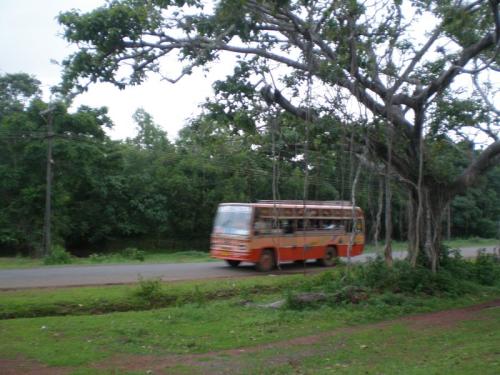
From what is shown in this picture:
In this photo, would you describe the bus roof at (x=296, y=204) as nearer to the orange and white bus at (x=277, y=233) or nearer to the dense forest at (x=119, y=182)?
the orange and white bus at (x=277, y=233)

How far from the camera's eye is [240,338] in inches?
388

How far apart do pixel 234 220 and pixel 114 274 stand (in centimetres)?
450

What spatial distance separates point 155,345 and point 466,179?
1018 cm

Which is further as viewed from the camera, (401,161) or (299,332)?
(401,161)

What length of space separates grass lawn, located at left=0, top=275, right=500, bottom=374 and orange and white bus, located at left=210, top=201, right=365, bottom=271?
6.63 meters

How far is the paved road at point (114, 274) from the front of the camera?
17.2 metres

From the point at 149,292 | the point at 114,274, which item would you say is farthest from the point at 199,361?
the point at 114,274

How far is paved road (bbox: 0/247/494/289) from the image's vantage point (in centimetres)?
1720

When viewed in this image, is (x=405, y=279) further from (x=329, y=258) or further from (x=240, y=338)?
(x=329, y=258)

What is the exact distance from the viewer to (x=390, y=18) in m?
13.9

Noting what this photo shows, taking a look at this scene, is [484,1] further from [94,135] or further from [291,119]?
[94,135]

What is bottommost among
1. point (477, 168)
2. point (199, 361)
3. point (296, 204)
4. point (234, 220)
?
point (199, 361)

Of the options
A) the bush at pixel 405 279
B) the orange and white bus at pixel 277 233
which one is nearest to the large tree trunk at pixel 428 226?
the bush at pixel 405 279

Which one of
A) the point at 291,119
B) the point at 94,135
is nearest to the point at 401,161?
the point at 291,119
